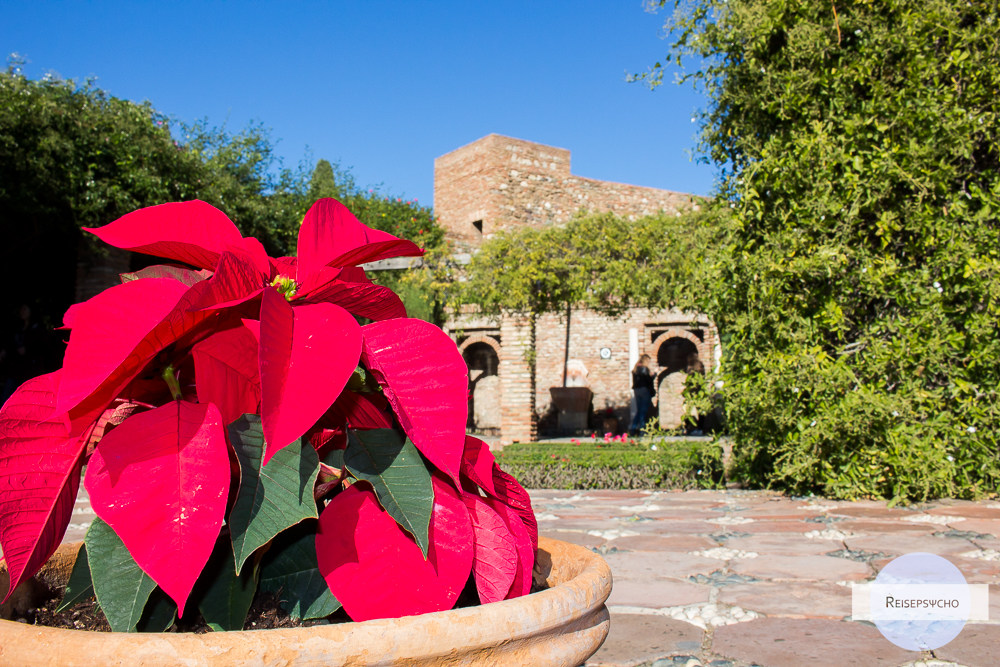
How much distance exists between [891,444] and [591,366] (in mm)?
11367

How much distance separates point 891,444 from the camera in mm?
4105

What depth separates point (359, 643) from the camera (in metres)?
0.56

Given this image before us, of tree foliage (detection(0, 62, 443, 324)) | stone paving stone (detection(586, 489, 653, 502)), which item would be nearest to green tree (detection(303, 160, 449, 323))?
tree foliage (detection(0, 62, 443, 324))

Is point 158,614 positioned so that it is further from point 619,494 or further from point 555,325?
point 555,325

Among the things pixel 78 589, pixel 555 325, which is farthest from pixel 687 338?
pixel 78 589

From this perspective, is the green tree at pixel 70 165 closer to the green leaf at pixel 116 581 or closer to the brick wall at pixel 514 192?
the green leaf at pixel 116 581

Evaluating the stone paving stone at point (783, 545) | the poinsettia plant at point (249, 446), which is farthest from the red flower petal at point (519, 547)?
the stone paving stone at point (783, 545)

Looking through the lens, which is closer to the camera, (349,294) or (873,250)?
(349,294)

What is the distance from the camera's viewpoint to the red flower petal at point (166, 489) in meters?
0.57

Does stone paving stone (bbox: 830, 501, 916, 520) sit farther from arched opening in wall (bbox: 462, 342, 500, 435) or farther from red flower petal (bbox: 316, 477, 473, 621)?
arched opening in wall (bbox: 462, 342, 500, 435)

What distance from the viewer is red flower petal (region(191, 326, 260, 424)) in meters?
0.66

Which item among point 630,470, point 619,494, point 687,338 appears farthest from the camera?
point 687,338

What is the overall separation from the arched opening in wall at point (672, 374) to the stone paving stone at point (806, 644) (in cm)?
1196

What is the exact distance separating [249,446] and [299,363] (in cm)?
10
